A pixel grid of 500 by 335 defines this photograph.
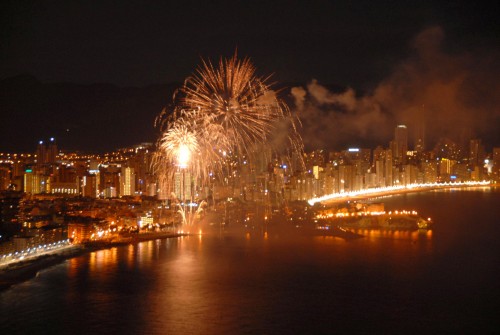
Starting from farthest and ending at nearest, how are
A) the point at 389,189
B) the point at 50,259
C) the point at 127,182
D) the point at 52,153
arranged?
the point at 389,189 < the point at 52,153 < the point at 127,182 < the point at 50,259

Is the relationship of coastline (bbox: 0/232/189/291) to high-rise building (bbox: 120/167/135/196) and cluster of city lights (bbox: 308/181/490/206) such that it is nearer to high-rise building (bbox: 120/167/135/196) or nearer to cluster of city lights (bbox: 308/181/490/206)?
cluster of city lights (bbox: 308/181/490/206)

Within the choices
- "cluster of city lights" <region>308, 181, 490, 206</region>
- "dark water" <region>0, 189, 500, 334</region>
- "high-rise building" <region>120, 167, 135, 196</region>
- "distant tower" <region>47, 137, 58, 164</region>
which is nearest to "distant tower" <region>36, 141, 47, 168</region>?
"distant tower" <region>47, 137, 58, 164</region>

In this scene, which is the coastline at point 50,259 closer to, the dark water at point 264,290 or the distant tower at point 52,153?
the dark water at point 264,290

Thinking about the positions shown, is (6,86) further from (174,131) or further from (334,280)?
(334,280)

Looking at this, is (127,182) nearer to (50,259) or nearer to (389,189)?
(50,259)

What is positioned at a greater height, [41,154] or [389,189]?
[41,154]

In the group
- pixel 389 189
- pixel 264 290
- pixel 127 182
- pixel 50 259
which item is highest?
pixel 127 182

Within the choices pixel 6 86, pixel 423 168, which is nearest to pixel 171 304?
pixel 6 86

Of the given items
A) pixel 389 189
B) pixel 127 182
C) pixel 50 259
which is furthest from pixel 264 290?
pixel 389 189
